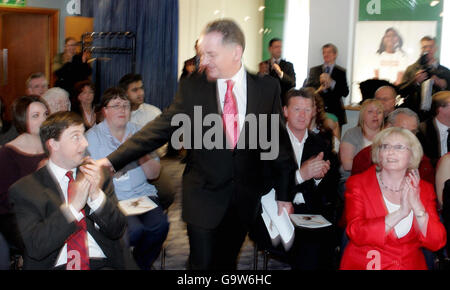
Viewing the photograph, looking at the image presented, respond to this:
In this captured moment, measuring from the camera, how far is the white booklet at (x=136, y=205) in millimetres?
3293

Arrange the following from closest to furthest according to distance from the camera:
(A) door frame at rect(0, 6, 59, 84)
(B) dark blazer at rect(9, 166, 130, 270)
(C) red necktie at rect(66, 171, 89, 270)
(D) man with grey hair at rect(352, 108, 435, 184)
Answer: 1. (B) dark blazer at rect(9, 166, 130, 270)
2. (C) red necktie at rect(66, 171, 89, 270)
3. (D) man with grey hair at rect(352, 108, 435, 184)
4. (A) door frame at rect(0, 6, 59, 84)

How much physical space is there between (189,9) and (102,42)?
171 centimetres

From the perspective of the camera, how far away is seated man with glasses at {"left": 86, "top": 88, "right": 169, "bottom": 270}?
347cm

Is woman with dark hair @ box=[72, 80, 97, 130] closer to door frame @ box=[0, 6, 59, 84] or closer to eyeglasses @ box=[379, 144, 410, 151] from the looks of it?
eyeglasses @ box=[379, 144, 410, 151]

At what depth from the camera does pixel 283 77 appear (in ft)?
20.9

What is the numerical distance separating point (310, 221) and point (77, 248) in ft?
4.42

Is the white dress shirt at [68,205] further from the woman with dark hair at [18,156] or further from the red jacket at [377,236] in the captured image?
the red jacket at [377,236]

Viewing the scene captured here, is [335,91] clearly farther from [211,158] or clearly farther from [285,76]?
[211,158]

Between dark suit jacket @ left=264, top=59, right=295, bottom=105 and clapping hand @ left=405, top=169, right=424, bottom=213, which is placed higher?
dark suit jacket @ left=264, top=59, right=295, bottom=105

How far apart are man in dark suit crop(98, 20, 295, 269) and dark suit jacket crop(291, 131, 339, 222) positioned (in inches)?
37.4

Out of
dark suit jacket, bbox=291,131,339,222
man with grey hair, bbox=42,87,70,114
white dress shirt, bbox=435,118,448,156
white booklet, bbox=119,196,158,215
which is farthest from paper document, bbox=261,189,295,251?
man with grey hair, bbox=42,87,70,114

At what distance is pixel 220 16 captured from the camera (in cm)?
875

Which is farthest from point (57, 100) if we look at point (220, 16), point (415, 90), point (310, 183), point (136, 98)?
point (220, 16)
